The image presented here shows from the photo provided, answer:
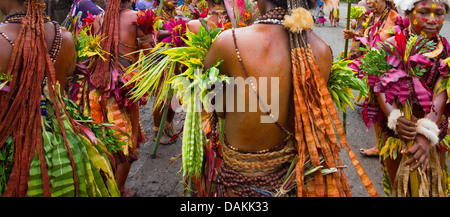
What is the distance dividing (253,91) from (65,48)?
50.1 inches

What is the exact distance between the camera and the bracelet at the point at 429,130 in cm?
237

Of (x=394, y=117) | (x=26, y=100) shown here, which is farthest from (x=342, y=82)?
(x=26, y=100)

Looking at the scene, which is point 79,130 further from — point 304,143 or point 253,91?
point 304,143

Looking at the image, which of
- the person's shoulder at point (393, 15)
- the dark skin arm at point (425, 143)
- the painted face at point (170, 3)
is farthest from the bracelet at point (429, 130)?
the painted face at point (170, 3)

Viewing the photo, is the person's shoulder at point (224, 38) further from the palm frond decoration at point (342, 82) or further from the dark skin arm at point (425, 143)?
the dark skin arm at point (425, 143)

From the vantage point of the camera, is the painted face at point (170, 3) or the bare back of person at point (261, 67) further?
the painted face at point (170, 3)

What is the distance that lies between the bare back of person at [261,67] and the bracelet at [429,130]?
3.03ft

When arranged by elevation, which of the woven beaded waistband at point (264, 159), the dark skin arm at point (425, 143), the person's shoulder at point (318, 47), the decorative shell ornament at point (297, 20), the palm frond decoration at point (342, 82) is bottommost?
the dark skin arm at point (425, 143)

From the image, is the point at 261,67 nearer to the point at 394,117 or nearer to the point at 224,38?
the point at 224,38

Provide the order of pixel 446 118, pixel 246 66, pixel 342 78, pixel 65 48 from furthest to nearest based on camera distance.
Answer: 1. pixel 446 118
2. pixel 65 48
3. pixel 342 78
4. pixel 246 66

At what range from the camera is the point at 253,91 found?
1.81 m

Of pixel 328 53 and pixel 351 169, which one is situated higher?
pixel 328 53

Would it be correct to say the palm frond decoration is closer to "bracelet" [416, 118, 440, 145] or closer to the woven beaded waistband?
the woven beaded waistband
